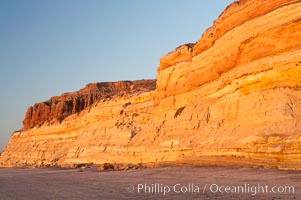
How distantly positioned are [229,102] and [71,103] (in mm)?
55086

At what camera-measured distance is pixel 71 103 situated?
7162 cm

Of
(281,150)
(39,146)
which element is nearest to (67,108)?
(39,146)

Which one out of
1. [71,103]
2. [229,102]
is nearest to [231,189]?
[229,102]

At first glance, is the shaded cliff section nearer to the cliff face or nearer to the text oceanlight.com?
the cliff face

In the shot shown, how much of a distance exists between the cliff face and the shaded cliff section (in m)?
30.6

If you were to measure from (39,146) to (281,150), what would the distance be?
47973 mm

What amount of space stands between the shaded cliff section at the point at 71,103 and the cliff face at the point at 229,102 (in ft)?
100

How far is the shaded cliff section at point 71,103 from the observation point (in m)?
69.6

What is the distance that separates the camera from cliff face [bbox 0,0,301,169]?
15.7 metres

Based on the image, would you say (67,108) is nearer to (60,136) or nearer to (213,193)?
(60,136)

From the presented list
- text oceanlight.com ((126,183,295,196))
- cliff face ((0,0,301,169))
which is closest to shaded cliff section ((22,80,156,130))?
cliff face ((0,0,301,169))

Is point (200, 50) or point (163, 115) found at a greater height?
point (200, 50)

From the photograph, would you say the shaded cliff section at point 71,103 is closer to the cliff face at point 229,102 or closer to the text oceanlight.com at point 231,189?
the cliff face at point 229,102

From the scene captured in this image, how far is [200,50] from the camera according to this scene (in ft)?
85.3
